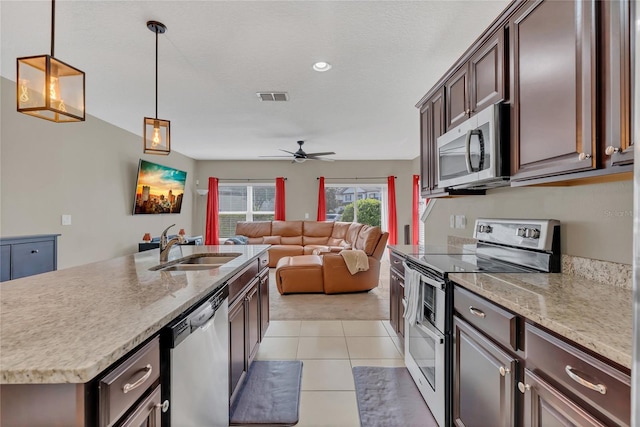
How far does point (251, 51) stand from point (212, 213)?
5.54m

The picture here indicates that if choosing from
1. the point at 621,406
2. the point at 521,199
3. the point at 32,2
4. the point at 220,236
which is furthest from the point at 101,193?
the point at 621,406

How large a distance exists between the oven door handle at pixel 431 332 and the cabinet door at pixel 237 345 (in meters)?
1.17

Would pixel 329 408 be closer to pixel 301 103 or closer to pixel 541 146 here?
pixel 541 146

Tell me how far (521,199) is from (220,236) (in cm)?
695

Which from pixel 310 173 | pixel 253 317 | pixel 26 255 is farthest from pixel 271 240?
pixel 253 317

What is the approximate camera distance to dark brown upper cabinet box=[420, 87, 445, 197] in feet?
8.01

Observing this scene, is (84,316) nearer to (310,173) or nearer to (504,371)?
(504,371)

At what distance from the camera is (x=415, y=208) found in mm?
7547

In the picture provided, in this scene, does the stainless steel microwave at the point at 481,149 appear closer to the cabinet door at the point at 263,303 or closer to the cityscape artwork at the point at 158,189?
the cabinet door at the point at 263,303

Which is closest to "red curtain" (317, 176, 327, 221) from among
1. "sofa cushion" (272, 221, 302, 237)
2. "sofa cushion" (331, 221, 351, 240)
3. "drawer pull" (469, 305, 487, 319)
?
"sofa cushion" (331, 221, 351, 240)

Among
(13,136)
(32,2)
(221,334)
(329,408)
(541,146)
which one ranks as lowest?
(329,408)

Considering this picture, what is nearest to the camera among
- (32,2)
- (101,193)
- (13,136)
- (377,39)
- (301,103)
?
(32,2)

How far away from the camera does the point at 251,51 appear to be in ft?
8.11

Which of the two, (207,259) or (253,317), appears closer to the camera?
(253,317)
